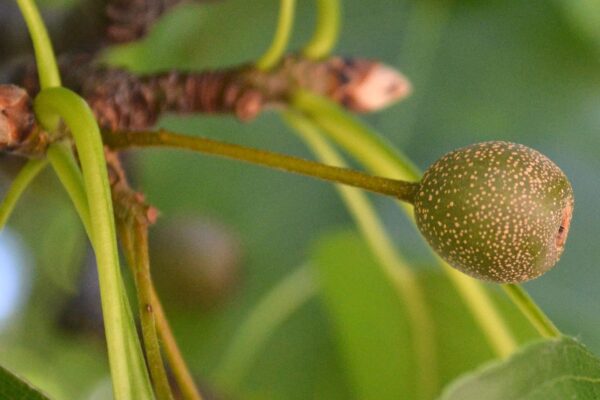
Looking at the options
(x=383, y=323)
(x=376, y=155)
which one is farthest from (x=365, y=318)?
(x=376, y=155)

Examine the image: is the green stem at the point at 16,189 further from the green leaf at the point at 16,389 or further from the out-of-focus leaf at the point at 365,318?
the out-of-focus leaf at the point at 365,318

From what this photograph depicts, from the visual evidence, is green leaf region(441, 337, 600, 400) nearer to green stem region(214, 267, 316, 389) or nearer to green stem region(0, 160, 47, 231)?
green stem region(0, 160, 47, 231)

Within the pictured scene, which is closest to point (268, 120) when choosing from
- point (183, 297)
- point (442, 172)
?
point (183, 297)

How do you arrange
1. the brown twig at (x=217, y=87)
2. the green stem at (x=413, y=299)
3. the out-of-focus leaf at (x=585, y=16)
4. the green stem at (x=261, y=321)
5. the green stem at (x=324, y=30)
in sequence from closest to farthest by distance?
the brown twig at (x=217, y=87) → the green stem at (x=324, y=30) → the green stem at (x=413, y=299) → the out-of-focus leaf at (x=585, y=16) → the green stem at (x=261, y=321)

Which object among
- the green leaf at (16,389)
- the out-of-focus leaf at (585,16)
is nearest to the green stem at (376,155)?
the green leaf at (16,389)

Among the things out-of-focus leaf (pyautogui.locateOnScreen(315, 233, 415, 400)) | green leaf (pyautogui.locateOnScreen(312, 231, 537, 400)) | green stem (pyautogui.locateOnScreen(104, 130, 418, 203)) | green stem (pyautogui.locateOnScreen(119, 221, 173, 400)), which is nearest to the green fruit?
green stem (pyautogui.locateOnScreen(104, 130, 418, 203))

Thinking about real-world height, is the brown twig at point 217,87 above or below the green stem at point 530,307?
above
